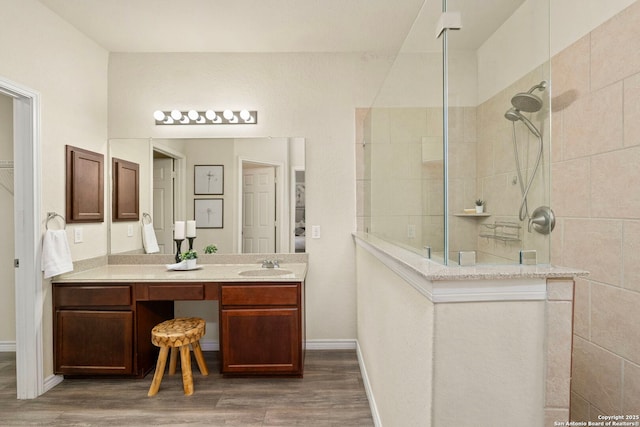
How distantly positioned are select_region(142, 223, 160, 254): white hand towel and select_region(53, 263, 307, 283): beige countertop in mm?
145

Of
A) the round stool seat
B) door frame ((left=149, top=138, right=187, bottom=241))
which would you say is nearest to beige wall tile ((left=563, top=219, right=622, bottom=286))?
the round stool seat

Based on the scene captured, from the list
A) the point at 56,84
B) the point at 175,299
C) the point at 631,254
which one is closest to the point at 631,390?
the point at 631,254

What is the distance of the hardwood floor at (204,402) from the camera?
203 cm

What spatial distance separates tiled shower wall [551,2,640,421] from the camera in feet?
4.60

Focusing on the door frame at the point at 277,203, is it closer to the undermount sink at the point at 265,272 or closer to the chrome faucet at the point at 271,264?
the chrome faucet at the point at 271,264

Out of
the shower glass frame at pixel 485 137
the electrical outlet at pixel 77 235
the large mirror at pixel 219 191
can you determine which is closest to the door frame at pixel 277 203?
the large mirror at pixel 219 191

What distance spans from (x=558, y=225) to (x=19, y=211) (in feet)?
10.5

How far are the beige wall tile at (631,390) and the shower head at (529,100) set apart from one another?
3.68 ft

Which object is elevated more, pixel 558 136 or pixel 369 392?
pixel 558 136

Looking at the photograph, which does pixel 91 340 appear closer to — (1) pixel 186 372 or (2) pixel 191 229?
(1) pixel 186 372

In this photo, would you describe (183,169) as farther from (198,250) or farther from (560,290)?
(560,290)

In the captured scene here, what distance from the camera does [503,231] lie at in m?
1.14

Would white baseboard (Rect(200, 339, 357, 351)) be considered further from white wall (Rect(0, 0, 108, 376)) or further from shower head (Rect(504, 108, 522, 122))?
shower head (Rect(504, 108, 522, 122))

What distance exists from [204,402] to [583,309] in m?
2.17
